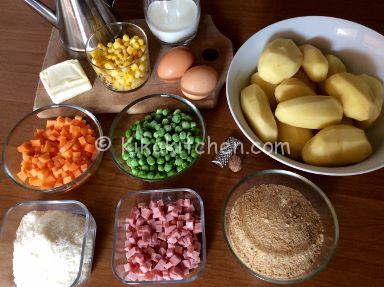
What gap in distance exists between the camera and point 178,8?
1077mm

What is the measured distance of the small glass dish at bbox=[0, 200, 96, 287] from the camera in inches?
32.3

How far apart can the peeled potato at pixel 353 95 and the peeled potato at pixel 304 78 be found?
0.06 meters

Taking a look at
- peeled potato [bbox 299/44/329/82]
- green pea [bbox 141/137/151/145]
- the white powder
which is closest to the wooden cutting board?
green pea [bbox 141/137/151/145]

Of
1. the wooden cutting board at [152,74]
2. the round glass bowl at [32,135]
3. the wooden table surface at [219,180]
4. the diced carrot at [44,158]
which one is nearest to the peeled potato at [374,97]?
the wooden table surface at [219,180]

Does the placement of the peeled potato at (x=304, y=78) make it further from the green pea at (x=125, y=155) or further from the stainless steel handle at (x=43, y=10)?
the stainless steel handle at (x=43, y=10)

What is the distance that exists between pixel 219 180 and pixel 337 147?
0.97 feet

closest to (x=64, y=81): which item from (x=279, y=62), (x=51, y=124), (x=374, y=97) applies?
(x=51, y=124)

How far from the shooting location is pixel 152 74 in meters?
1.09

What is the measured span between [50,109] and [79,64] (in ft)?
0.54

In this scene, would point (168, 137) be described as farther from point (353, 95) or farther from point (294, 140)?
point (353, 95)

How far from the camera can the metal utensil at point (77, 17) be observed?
3.33 ft

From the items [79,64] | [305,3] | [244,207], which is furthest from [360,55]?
[79,64]

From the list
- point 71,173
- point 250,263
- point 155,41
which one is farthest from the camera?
point 155,41

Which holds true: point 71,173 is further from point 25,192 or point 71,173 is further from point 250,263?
point 250,263
